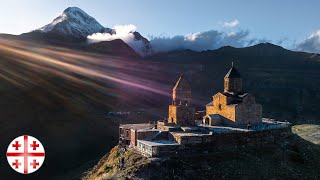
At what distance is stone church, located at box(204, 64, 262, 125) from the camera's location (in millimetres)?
47938

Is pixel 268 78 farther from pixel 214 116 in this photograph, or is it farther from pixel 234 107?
pixel 234 107

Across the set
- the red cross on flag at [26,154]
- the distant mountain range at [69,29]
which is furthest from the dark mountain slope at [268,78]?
the red cross on flag at [26,154]

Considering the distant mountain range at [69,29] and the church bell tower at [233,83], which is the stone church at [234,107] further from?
the distant mountain range at [69,29]

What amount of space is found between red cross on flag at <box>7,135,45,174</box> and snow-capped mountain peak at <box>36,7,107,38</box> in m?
162

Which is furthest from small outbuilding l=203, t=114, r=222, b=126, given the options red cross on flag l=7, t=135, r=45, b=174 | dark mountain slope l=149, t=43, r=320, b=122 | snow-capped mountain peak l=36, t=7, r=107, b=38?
snow-capped mountain peak l=36, t=7, r=107, b=38

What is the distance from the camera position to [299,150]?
4600cm

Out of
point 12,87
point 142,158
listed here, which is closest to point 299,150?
point 142,158

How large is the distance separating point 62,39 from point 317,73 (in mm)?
110336

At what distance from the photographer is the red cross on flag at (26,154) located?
51.4ft

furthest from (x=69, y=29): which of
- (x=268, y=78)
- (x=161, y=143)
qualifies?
(x=161, y=143)

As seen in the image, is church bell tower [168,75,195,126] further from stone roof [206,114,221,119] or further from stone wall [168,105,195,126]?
stone roof [206,114,221,119]

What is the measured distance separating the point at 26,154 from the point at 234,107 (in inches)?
1370

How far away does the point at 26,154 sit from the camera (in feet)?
51.9

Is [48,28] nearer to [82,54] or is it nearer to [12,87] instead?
[82,54]
